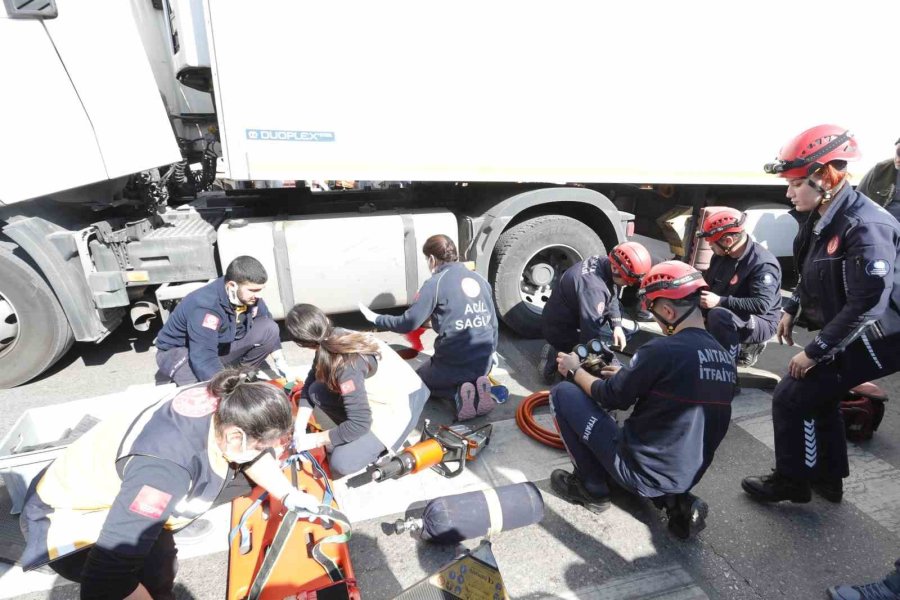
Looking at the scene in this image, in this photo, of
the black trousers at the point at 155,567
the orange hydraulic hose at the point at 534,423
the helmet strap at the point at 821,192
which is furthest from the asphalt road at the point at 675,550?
the helmet strap at the point at 821,192

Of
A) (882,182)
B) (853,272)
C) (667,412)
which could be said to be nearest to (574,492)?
(667,412)

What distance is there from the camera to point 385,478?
2.66 metres

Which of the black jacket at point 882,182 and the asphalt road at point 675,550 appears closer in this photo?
the asphalt road at point 675,550

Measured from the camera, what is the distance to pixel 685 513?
7.84 ft

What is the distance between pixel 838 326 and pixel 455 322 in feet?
7.06

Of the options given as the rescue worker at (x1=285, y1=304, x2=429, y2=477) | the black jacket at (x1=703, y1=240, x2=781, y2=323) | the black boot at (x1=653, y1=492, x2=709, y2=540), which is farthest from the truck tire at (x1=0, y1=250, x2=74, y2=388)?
the black jacket at (x1=703, y1=240, x2=781, y2=323)

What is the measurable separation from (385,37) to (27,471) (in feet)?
11.2

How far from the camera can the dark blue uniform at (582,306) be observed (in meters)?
3.70

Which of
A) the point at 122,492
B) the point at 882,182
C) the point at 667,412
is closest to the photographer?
the point at 122,492

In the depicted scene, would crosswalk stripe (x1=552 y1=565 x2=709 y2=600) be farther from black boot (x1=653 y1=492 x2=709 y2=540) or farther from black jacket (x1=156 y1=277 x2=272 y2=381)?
black jacket (x1=156 y1=277 x2=272 y2=381)

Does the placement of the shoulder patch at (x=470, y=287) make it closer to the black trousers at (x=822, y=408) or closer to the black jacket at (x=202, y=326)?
the black jacket at (x=202, y=326)

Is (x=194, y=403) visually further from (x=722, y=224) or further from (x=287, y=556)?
(x=722, y=224)

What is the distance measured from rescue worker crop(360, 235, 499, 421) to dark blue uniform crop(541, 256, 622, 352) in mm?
781

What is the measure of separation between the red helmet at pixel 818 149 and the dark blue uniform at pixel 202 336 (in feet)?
11.4
